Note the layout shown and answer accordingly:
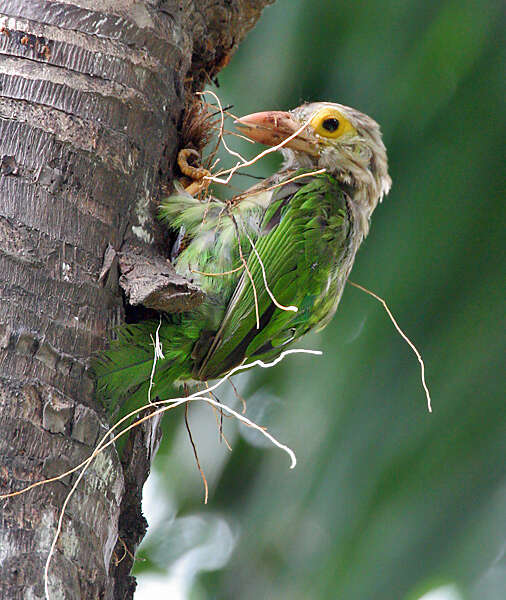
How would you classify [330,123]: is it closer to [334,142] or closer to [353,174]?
[334,142]

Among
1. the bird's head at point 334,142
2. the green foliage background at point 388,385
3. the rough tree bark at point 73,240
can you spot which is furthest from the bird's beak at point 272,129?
the green foliage background at point 388,385

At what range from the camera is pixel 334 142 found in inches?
95.0

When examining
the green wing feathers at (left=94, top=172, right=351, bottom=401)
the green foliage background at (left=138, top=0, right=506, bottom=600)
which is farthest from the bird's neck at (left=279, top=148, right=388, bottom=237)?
the green foliage background at (left=138, top=0, right=506, bottom=600)

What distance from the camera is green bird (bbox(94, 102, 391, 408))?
6.09 feet

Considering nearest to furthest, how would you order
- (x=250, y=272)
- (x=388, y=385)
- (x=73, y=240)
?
(x=73, y=240) < (x=250, y=272) < (x=388, y=385)

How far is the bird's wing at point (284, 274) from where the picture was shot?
1915 mm

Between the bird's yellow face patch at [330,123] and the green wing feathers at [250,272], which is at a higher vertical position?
the bird's yellow face patch at [330,123]

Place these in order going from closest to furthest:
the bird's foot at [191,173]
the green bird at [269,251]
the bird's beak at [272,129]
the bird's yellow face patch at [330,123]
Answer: the green bird at [269,251]
the bird's foot at [191,173]
the bird's beak at [272,129]
the bird's yellow face patch at [330,123]

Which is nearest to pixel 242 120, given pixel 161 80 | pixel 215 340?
pixel 161 80

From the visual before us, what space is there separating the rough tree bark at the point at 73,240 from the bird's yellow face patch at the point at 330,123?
2.09ft

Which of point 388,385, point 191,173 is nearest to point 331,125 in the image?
point 191,173

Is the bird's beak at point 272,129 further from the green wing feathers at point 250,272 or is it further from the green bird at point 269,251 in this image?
the green wing feathers at point 250,272

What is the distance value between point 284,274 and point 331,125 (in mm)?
675

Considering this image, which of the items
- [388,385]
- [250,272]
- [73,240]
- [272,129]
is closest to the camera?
[73,240]
